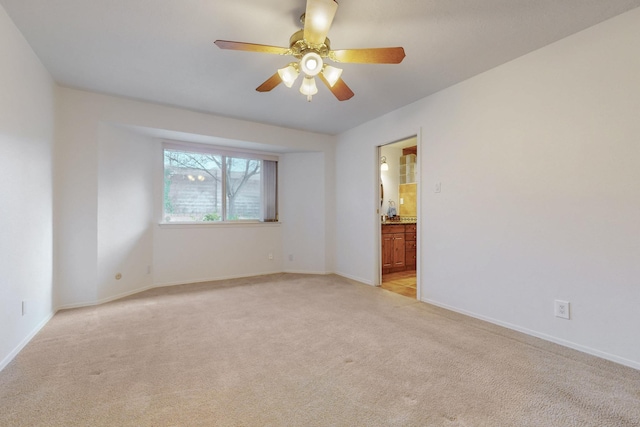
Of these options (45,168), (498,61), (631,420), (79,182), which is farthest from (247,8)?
(631,420)

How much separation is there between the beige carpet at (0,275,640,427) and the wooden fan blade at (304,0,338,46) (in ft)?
7.27

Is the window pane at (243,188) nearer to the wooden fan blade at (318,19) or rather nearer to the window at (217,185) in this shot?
the window at (217,185)

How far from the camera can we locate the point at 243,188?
16.1 feet

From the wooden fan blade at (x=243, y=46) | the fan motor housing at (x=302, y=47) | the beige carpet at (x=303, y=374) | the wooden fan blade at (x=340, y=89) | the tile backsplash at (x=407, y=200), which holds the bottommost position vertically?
the beige carpet at (x=303, y=374)

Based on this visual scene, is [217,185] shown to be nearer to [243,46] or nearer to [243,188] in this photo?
[243,188]

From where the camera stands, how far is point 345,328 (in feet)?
8.44

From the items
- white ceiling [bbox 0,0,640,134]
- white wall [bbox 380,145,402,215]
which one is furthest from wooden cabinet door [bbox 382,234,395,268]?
white ceiling [bbox 0,0,640,134]

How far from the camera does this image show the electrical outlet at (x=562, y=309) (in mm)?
2215

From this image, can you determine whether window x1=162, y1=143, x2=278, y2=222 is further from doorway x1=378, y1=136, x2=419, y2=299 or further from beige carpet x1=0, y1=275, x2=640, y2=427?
doorway x1=378, y1=136, x2=419, y2=299

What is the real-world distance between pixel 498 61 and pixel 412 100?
1004mm

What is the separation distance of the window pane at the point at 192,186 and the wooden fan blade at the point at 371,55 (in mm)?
3245

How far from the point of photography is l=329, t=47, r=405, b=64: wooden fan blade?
1.82 metres

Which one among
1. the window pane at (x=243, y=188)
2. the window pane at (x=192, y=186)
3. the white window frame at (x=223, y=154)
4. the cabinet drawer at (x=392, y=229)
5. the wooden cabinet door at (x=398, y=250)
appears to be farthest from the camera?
the wooden cabinet door at (x=398, y=250)

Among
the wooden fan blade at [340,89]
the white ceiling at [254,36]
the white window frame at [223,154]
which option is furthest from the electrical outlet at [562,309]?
the white window frame at [223,154]
